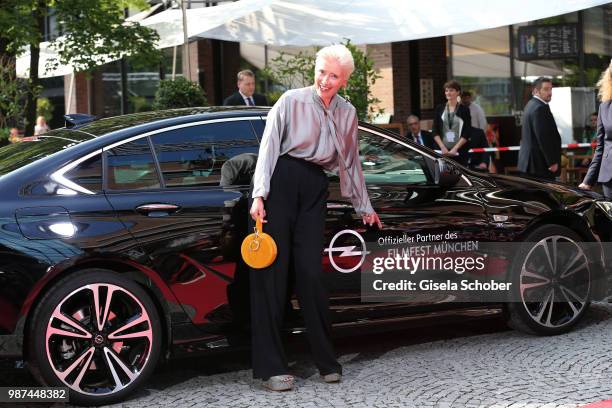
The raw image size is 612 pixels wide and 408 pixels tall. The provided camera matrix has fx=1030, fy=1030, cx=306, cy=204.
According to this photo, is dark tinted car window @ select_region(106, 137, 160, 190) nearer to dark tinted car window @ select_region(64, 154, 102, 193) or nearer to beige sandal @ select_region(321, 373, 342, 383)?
dark tinted car window @ select_region(64, 154, 102, 193)

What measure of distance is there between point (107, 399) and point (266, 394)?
0.85 meters

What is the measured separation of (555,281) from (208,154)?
8.30 feet

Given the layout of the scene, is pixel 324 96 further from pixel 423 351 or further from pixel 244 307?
pixel 423 351

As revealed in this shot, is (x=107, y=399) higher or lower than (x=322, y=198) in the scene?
lower

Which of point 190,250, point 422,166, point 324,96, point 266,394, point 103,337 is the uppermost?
point 324,96

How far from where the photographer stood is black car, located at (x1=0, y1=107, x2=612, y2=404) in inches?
205

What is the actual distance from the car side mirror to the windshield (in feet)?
6.97

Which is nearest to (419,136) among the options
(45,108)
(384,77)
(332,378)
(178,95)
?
(178,95)

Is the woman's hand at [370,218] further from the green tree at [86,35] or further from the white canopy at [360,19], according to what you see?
the green tree at [86,35]

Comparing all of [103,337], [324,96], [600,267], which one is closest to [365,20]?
[600,267]

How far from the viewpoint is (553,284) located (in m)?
6.82

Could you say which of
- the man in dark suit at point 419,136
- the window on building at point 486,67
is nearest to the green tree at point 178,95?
the man in dark suit at point 419,136

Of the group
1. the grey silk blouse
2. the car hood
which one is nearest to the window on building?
the car hood

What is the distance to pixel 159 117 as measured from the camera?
6.01 metres
